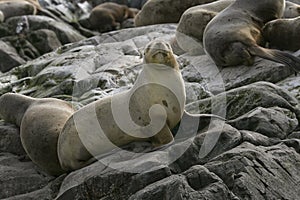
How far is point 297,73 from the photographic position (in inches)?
330

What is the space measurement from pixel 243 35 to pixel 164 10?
5.22 metres

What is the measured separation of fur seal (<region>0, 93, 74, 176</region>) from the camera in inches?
292

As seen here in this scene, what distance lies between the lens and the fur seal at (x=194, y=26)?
10945 millimetres

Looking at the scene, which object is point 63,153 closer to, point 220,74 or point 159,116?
point 159,116

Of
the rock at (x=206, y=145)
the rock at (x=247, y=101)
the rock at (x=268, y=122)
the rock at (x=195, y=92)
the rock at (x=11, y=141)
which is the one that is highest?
the rock at (x=206, y=145)

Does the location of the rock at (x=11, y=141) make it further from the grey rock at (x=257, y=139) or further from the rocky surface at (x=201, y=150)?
the grey rock at (x=257, y=139)

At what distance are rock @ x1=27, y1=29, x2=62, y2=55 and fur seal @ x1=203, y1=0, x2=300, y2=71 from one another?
8.96 metres

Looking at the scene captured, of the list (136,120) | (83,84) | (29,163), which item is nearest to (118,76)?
(83,84)

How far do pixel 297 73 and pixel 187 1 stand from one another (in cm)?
594

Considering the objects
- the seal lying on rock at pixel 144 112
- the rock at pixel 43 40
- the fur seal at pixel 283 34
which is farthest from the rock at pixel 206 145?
the rock at pixel 43 40

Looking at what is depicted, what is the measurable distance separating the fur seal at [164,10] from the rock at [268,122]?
7285 millimetres

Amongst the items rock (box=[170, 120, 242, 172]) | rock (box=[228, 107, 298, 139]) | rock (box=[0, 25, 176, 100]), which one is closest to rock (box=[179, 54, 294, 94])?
rock (box=[0, 25, 176, 100])

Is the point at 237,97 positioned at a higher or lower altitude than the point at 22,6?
higher

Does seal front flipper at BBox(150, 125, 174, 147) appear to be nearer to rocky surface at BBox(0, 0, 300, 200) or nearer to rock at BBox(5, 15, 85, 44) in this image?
rocky surface at BBox(0, 0, 300, 200)
